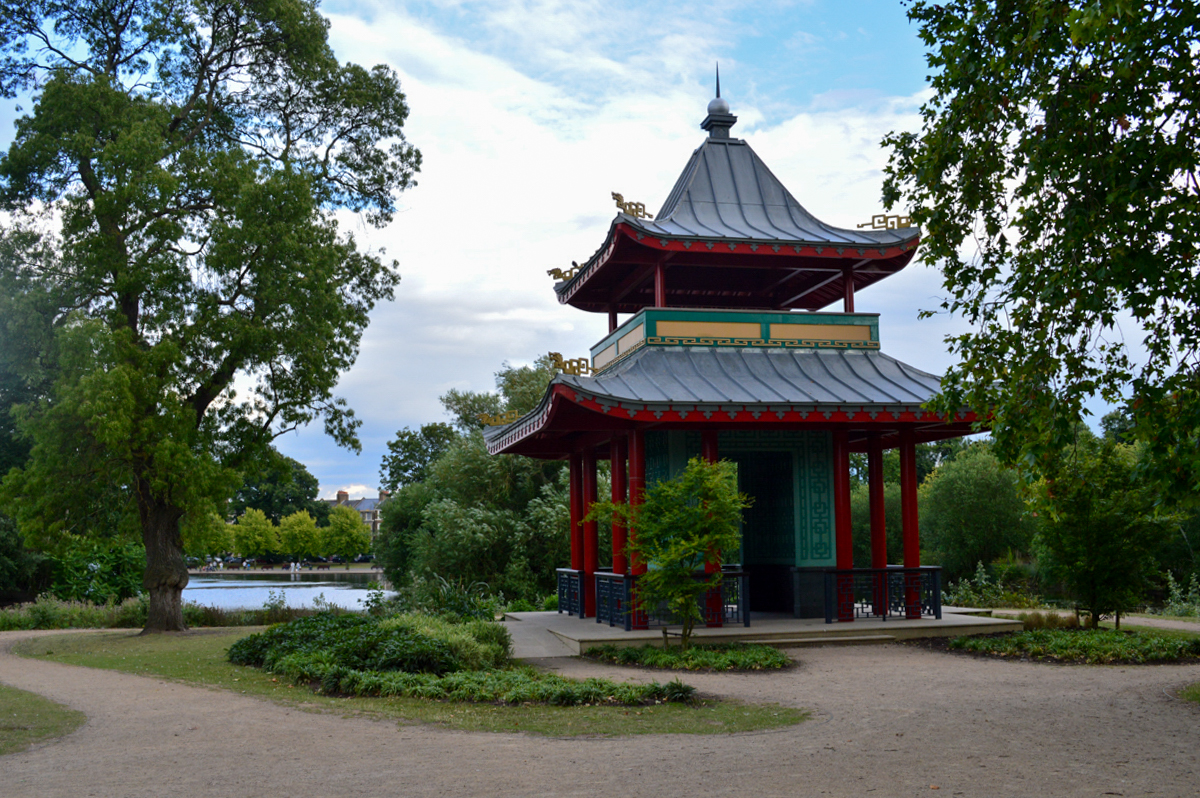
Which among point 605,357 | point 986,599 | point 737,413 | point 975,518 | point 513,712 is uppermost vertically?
point 605,357

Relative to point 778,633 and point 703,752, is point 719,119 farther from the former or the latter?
point 703,752

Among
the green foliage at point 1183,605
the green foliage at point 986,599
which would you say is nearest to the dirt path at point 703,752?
the green foliage at point 986,599

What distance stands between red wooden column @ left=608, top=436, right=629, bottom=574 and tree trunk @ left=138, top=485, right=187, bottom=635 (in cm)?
1031

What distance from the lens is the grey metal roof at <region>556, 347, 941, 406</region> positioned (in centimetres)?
1578

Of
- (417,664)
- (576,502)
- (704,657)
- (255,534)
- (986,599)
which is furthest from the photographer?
(255,534)

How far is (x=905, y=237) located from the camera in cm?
1823

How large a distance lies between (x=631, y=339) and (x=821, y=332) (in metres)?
3.63

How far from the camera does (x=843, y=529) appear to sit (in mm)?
16984

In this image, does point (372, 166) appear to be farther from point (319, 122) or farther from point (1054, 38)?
point (1054, 38)

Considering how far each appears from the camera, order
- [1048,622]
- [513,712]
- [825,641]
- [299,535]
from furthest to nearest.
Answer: [299,535], [1048,622], [825,641], [513,712]

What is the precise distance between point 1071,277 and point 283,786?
7.15 meters

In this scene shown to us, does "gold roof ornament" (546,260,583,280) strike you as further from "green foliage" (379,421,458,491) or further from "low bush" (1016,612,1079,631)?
"green foliage" (379,421,458,491)

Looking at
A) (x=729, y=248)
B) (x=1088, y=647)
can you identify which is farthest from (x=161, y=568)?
(x=1088, y=647)

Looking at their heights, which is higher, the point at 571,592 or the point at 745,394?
the point at 745,394
